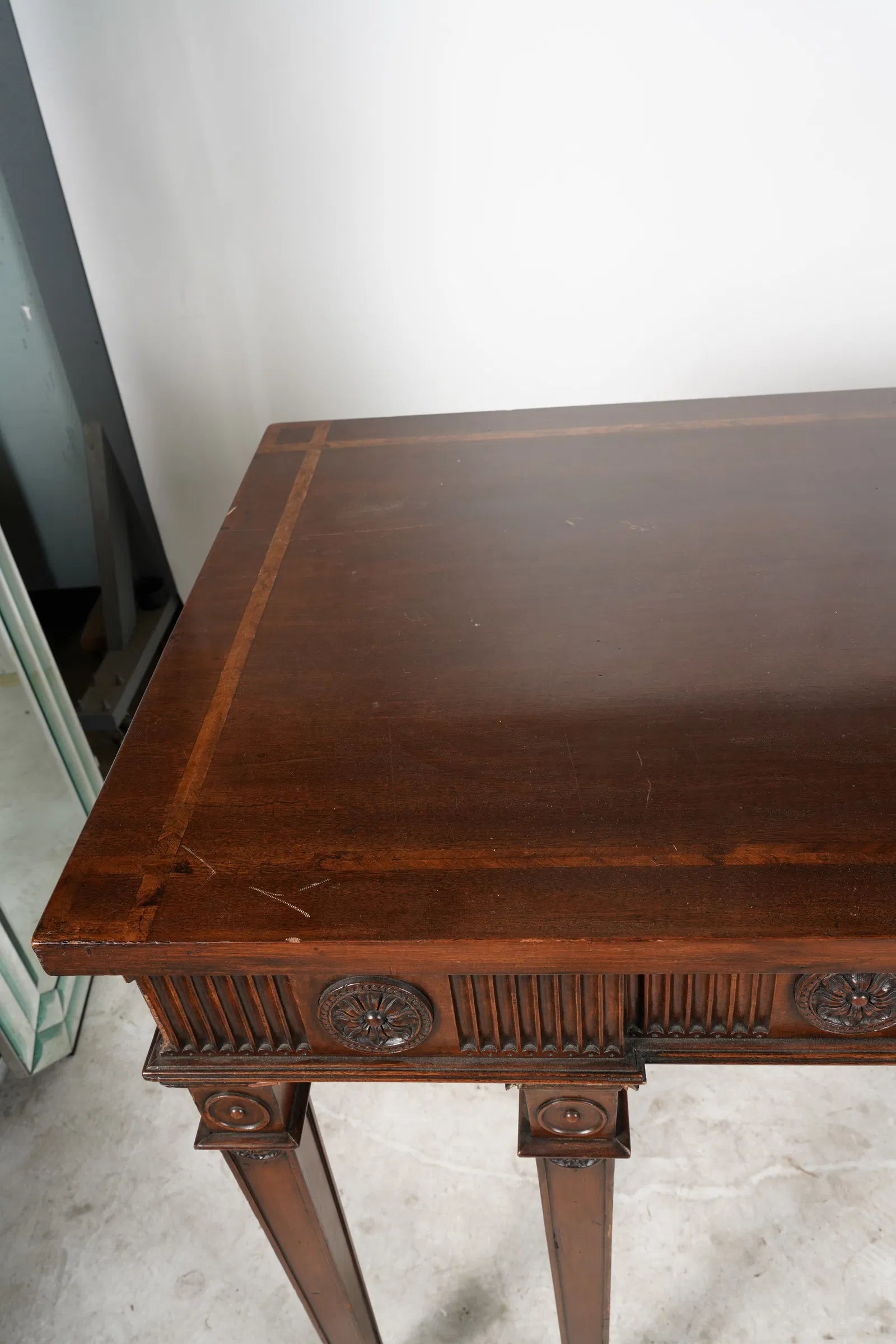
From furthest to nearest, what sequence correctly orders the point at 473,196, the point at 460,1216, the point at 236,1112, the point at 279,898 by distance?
the point at 473,196 → the point at 460,1216 → the point at 236,1112 → the point at 279,898

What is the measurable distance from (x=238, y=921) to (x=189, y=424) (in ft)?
3.84

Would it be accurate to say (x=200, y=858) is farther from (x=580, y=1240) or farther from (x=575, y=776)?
(x=580, y=1240)

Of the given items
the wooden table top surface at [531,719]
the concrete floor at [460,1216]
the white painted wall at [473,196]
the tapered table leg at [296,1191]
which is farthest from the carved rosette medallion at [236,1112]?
the white painted wall at [473,196]

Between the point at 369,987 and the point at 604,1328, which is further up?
the point at 369,987

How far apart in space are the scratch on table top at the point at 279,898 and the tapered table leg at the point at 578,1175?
0.23 m

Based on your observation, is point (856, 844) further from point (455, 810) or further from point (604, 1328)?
point (604, 1328)

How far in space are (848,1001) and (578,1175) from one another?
0.85 ft

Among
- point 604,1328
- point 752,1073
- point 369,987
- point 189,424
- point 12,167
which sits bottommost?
point 752,1073

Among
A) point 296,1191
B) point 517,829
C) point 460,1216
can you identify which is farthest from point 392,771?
point 460,1216

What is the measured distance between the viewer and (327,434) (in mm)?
1216

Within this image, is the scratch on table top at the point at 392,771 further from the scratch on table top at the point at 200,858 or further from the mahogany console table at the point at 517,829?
the scratch on table top at the point at 200,858

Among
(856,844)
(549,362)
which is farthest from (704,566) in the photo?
(549,362)

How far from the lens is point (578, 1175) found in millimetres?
793

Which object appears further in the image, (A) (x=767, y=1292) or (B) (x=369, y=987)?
(A) (x=767, y=1292)
